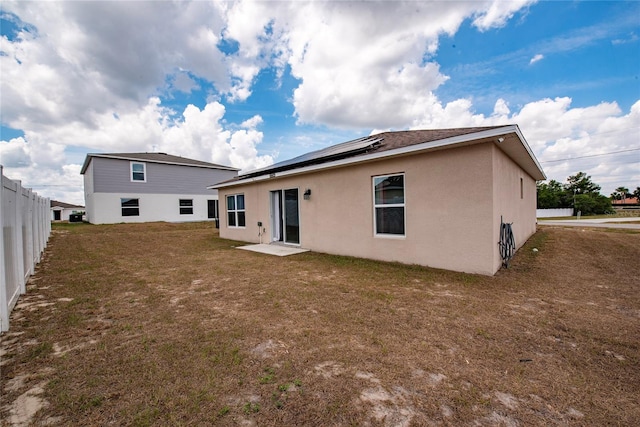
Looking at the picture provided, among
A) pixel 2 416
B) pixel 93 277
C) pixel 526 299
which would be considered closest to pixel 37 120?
pixel 93 277

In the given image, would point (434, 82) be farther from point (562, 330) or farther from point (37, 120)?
point (37, 120)

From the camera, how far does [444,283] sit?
4.64 m

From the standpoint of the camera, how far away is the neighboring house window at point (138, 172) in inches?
792

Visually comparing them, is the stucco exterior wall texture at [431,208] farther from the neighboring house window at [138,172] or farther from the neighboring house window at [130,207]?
the neighboring house window at [130,207]

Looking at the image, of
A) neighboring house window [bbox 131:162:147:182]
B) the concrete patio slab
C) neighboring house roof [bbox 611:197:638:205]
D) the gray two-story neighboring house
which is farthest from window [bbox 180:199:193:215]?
neighboring house roof [bbox 611:197:638:205]

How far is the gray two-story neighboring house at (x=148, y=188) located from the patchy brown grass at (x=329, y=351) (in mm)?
17760

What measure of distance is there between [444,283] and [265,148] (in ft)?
51.3

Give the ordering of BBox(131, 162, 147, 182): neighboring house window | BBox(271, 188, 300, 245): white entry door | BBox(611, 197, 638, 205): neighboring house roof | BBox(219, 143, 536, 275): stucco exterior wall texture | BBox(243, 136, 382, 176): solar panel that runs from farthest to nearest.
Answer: BBox(611, 197, 638, 205): neighboring house roof, BBox(131, 162, 147, 182): neighboring house window, BBox(271, 188, 300, 245): white entry door, BBox(243, 136, 382, 176): solar panel, BBox(219, 143, 536, 275): stucco exterior wall texture

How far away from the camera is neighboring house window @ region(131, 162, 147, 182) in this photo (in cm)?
2011

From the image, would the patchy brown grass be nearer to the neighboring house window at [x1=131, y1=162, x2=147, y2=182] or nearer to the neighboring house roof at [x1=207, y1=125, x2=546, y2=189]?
the neighboring house roof at [x1=207, y1=125, x2=546, y2=189]

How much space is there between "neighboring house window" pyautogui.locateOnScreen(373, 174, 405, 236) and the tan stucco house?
0.08ft

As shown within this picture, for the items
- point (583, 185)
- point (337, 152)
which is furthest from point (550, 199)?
point (337, 152)

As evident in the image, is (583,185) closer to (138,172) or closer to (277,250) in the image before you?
(277,250)

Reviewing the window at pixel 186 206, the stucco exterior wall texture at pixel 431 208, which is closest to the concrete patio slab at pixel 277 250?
the stucco exterior wall texture at pixel 431 208
